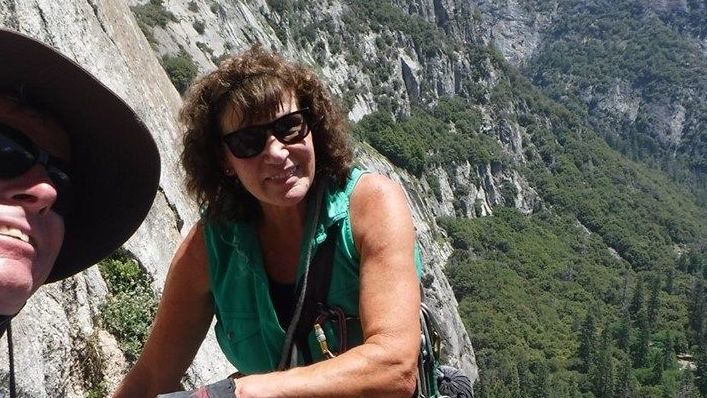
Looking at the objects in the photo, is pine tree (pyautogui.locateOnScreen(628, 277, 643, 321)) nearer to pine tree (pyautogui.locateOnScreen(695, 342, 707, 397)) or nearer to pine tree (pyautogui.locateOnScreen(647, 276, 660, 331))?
pine tree (pyautogui.locateOnScreen(647, 276, 660, 331))

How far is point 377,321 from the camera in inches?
78.5

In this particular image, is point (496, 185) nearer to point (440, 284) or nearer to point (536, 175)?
point (536, 175)

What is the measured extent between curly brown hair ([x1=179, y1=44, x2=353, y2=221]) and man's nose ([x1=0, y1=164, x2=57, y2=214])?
79 cm

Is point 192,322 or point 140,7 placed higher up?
point 140,7

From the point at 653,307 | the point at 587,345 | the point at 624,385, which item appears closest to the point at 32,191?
the point at 624,385

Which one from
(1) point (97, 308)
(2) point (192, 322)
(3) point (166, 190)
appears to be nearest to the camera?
(2) point (192, 322)

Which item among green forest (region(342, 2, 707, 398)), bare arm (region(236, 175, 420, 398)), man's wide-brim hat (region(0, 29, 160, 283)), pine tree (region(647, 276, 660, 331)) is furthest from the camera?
pine tree (region(647, 276, 660, 331))

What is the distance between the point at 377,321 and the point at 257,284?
1.79 feet

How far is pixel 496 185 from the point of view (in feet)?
413

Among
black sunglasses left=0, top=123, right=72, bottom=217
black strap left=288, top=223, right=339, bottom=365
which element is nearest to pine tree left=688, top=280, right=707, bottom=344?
black strap left=288, top=223, right=339, bottom=365

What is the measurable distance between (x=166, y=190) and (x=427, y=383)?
544 cm

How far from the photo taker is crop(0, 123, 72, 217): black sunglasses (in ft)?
5.01

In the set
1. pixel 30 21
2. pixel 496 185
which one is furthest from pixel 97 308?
pixel 496 185

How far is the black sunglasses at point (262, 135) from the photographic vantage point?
7.38ft
